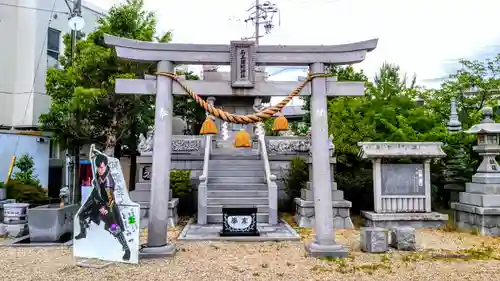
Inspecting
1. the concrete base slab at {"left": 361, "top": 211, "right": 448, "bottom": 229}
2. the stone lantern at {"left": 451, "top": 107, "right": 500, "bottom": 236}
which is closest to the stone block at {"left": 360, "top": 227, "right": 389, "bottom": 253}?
the concrete base slab at {"left": 361, "top": 211, "right": 448, "bottom": 229}

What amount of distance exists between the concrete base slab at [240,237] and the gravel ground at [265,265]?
381 millimetres

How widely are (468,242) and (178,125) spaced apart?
15344 millimetres

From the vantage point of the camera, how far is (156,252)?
695 cm

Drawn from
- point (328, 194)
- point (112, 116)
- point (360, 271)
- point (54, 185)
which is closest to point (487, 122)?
point (328, 194)

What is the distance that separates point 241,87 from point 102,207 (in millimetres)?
3278

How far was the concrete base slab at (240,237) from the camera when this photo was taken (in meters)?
8.95

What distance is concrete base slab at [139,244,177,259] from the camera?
22.6 ft

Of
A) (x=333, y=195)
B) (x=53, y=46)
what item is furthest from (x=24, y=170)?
(x=333, y=195)

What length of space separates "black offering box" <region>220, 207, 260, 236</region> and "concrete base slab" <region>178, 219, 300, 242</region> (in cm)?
18

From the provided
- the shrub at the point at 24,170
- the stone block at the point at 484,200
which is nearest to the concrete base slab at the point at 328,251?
the stone block at the point at 484,200

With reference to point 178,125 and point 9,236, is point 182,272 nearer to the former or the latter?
point 9,236

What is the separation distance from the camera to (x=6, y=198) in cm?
1151

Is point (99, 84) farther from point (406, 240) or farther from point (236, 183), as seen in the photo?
point (406, 240)

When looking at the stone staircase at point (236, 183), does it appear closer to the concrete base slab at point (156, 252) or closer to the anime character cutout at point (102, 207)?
the concrete base slab at point (156, 252)
